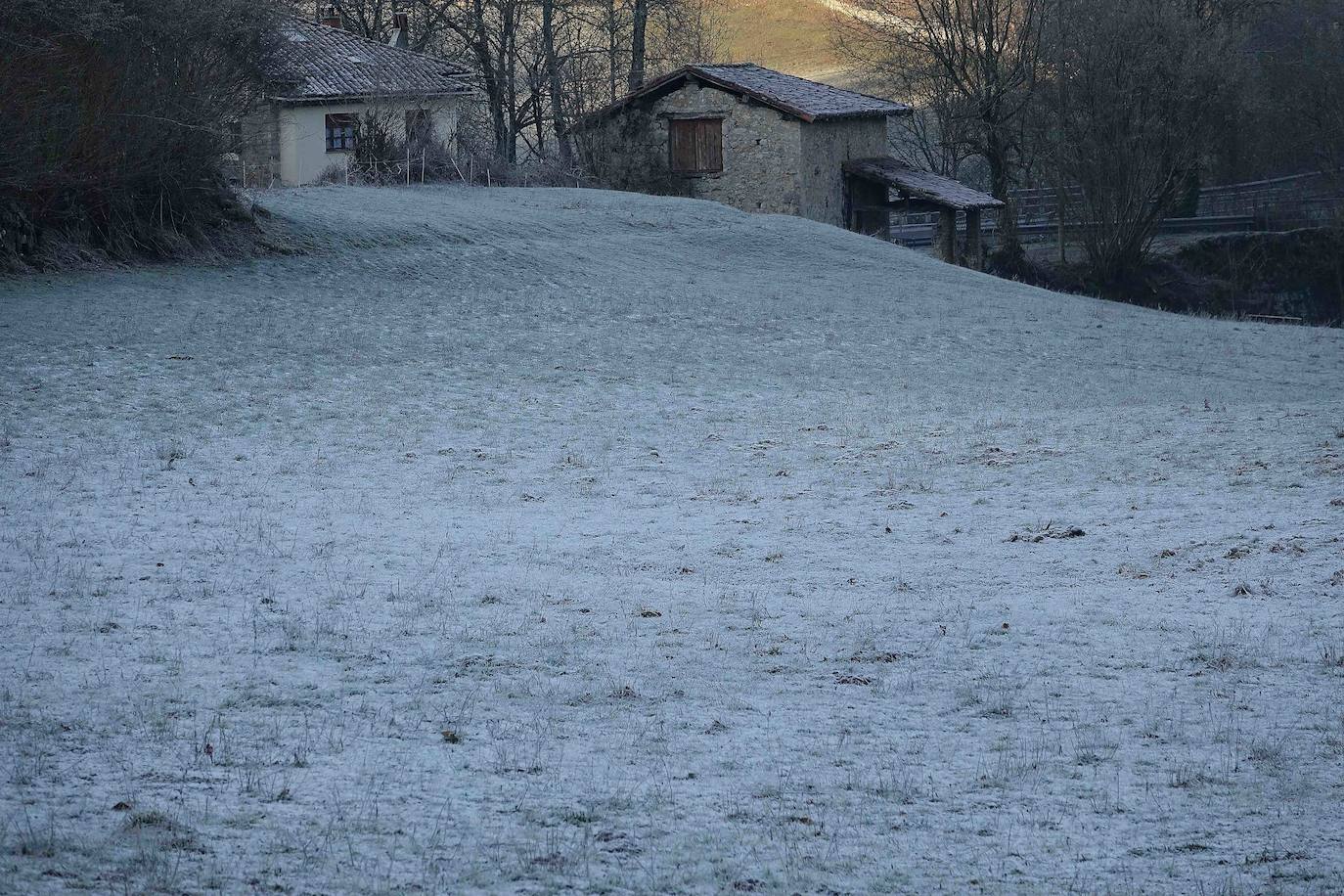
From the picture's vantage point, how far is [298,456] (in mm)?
11453

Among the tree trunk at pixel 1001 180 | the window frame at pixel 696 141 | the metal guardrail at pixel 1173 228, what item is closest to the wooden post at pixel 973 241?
the tree trunk at pixel 1001 180

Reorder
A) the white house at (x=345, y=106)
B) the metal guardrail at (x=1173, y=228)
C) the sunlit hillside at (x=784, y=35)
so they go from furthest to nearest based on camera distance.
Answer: the sunlit hillside at (x=784, y=35), the metal guardrail at (x=1173, y=228), the white house at (x=345, y=106)

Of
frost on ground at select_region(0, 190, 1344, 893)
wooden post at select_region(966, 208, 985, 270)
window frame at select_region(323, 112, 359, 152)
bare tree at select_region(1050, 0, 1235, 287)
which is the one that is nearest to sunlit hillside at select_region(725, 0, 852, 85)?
bare tree at select_region(1050, 0, 1235, 287)

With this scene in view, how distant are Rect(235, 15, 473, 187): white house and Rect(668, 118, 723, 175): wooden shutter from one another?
6.58 meters

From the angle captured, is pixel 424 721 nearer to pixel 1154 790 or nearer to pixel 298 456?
pixel 1154 790

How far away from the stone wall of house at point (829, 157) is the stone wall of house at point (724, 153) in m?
0.43

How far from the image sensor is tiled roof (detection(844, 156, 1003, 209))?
40375 millimetres

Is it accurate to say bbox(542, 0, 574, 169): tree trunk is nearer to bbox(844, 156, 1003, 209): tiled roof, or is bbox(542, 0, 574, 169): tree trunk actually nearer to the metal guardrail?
bbox(844, 156, 1003, 209): tiled roof

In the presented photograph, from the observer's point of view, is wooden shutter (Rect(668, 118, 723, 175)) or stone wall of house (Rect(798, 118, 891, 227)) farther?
wooden shutter (Rect(668, 118, 723, 175))

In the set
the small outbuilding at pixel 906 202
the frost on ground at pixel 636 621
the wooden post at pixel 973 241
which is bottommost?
the frost on ground at pixel 636 621

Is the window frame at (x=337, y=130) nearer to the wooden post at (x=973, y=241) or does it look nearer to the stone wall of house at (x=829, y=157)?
the stone wall of house at (x=829, y=157)

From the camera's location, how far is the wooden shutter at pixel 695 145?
135 feet

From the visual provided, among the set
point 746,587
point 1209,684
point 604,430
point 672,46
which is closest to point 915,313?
point 604,430

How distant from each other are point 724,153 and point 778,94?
2321 millimetres
